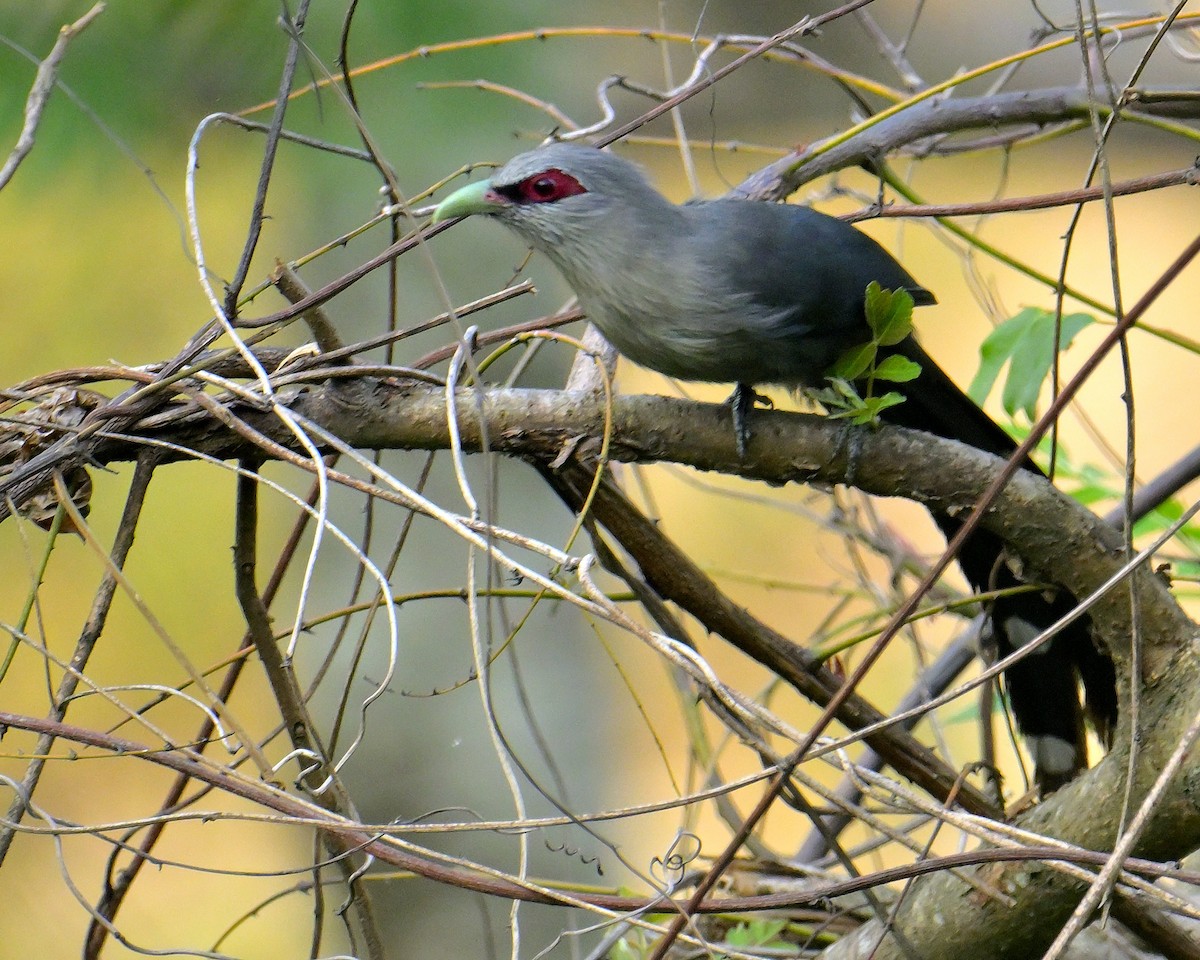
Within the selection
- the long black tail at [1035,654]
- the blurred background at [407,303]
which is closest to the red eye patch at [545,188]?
the blurred background at [407,303]

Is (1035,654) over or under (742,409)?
under

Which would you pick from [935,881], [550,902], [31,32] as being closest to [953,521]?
[935,881]

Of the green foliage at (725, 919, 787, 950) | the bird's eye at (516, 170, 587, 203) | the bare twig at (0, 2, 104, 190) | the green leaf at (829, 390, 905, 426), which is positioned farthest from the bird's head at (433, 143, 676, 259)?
the green foliage at (725, 919, 787, 950)

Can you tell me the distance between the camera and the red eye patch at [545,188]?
188cm

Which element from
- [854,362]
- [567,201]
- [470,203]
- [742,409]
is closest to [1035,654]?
[854,362]

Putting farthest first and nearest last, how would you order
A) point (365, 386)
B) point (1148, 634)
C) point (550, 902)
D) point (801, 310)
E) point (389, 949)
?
point (389, 949) < point (801, 310) < point (1148, 634) < point (365, 386) < point (550, 902)

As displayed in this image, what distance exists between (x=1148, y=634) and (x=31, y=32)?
2671 millimetres

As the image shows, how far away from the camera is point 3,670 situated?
1.32 meters

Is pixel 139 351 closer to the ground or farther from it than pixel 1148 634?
farther from it

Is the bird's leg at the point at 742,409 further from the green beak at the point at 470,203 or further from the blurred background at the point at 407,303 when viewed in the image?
the blurred background at the point at 407,303

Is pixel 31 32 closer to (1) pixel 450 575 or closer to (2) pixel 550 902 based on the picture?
(1) pixel 450 575

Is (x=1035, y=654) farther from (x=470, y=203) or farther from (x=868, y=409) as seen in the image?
(x=470, y=203)

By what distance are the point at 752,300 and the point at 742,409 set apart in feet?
0.83

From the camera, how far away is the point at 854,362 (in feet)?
5.67
